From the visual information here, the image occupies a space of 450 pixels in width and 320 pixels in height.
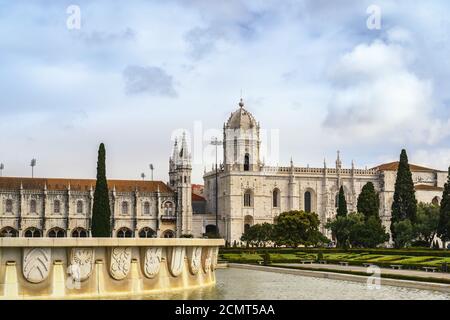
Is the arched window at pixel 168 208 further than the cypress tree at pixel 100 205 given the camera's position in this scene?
Yes

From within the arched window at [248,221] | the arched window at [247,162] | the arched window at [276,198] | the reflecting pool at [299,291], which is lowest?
the reflecting pool at [299,291]

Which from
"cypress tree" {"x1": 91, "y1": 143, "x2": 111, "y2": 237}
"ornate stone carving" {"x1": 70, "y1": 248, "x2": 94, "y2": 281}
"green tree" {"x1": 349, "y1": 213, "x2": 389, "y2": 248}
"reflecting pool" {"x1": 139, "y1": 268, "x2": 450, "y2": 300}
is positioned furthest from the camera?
"green tree" {"x1": 349, "y1": 213, "x2": 389, "y2": 248}

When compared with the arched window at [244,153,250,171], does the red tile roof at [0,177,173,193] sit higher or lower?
lower

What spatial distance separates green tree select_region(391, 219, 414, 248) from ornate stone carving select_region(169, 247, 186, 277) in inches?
1663

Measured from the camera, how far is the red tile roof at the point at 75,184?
85.6m

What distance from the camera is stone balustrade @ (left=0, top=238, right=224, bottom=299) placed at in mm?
19719

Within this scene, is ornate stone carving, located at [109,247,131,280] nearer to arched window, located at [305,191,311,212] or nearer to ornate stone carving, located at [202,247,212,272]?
ornate stone carving, located at [202,247,212,272]

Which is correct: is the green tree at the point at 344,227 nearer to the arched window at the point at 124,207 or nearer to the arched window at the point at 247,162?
the arched window at the point at 247,162

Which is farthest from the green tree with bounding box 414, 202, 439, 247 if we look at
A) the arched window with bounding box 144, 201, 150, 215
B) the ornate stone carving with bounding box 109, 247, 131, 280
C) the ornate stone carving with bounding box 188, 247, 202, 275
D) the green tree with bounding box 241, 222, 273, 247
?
the ornate stone carving with bounding box 109, 247, 131, 280

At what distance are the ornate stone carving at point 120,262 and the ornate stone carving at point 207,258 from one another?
4.07 m

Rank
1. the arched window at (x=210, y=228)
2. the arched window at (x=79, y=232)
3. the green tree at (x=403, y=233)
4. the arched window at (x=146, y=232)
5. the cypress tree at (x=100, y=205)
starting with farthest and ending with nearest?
the arched window at (x=210, y=228) → the arched window at (x=146, y=232) → the arched window at (x=79, y=232) → the green tree at (x=403, y=233) → the cypress tree at (x=100, y=205)

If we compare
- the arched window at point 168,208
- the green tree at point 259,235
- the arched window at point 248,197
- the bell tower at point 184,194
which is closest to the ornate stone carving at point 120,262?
the green tree at point 259,235

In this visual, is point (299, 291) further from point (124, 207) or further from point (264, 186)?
point (264, 186)

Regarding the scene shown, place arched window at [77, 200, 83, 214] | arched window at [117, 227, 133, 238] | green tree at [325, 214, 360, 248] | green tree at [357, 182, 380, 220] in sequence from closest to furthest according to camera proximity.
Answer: green tree at [325, 214, 360, 248], green tree at [357, 182, 380, 220], arched window at [77, 200, 83, 214], arched window at [117, 227, 133, 238]
